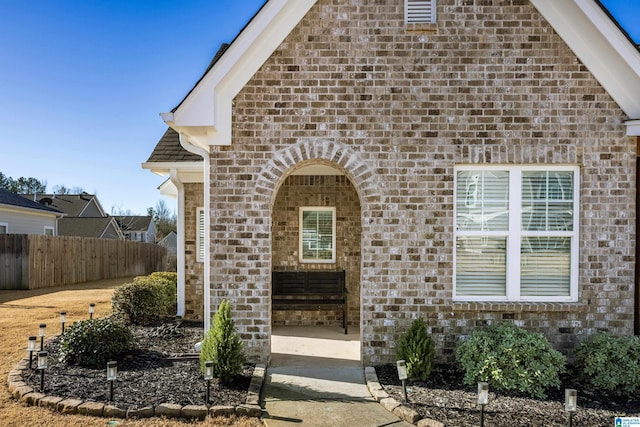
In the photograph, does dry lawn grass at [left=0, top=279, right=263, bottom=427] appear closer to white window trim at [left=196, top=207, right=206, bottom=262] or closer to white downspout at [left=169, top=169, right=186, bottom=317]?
white downspout at [left=169, top=169, right=186, bottom=317]

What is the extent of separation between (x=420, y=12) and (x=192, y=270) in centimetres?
706

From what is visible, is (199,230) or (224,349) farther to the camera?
(199,230)

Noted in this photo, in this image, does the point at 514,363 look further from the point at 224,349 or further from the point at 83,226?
the point at 83,226

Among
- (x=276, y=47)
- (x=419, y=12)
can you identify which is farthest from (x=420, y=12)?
(x=276, y=47)

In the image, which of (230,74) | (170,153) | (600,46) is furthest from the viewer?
(170,153)

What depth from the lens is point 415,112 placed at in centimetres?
621

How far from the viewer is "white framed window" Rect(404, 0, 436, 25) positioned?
6207 mm

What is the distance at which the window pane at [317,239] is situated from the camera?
9328mm

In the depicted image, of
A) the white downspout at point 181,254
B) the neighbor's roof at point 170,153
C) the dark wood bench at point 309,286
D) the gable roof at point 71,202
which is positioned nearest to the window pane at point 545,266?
the dark wood bench at point 309,286

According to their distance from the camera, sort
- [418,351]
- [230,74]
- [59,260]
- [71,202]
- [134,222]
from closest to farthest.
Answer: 1. [418,351]
2. [230,74]
3. [59,260]
4. [71,202]
5. [134,222]

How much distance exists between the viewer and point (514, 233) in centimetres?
627

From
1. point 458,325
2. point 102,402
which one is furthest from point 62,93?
point 458,325

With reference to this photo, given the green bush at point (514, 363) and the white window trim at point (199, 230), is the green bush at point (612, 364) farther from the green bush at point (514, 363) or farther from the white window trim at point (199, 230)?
the white window trim at point (199, 230)

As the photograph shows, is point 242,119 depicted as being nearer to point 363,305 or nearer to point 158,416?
point 363,305
